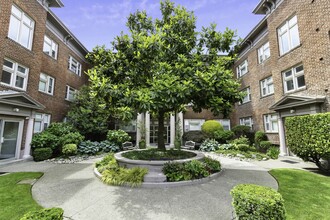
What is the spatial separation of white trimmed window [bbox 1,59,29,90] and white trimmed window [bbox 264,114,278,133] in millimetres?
18679

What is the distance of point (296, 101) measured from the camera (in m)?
10.4

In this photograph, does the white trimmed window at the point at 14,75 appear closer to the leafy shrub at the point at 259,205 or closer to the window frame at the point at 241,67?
the leafy shrub at the point at 259,205

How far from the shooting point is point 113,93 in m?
6.25

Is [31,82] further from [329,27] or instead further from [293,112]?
[329,27]

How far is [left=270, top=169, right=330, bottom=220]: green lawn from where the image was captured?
4035mm

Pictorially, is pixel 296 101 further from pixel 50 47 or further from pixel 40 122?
pixel 50 47

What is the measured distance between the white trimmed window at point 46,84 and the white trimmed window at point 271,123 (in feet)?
61.8

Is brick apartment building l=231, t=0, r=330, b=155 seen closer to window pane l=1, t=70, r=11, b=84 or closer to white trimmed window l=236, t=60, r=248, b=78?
white trimmed window l=236, t=60, r=248, b=78

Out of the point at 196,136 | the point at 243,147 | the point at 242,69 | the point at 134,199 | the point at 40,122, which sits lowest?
the point at 134,199

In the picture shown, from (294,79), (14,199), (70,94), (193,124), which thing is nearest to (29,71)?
(70,94)

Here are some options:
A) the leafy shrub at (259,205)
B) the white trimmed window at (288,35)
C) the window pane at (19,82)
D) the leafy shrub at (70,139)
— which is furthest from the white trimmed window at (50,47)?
the white trimmed window at (288,35)

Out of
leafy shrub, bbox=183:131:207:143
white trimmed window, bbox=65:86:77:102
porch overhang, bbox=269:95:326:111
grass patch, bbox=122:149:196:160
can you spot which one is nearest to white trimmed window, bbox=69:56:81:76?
white trimmed window, bbox=65:86:77:102

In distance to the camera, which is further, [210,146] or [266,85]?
[266,85]

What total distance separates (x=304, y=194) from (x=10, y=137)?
14.3m
